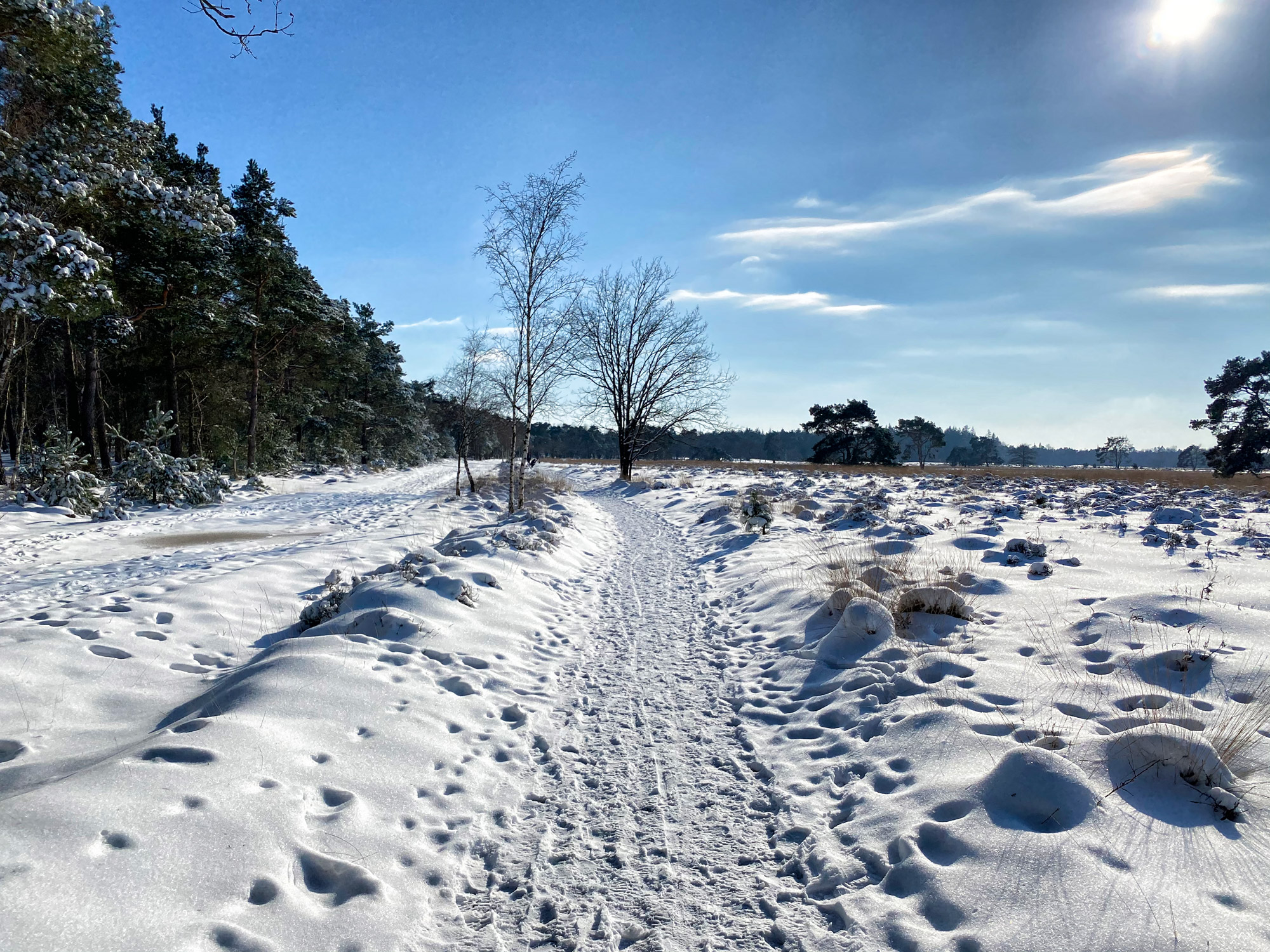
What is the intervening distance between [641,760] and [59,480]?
1713 centimetres

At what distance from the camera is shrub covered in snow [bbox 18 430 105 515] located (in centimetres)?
1371

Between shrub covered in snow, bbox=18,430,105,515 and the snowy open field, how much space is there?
722cm

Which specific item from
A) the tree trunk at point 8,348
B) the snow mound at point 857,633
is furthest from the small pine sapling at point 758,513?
the tree trunk at point 8,348

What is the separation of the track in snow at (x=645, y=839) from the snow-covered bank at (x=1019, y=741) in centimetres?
18

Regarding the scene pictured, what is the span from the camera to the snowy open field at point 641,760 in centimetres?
246

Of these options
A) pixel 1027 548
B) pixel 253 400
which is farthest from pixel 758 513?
pixel 253 400

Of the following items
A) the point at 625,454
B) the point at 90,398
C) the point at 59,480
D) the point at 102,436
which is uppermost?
the point at 90,398

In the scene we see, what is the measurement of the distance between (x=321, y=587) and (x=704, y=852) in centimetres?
679

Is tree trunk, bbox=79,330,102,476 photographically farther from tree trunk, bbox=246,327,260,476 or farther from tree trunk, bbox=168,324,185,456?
tree trunk, bbox=246,327,260,476

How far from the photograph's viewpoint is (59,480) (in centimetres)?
1376

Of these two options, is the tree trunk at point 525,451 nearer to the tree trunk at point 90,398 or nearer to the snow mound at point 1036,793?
the snow mound at point 1036,793

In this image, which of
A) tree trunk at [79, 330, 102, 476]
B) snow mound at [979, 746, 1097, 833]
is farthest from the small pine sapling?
tree trunk at [79, 330, 102, 476]

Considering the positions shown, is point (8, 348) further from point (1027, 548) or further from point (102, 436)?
point (1027, 548)

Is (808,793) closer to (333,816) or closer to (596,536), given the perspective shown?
(333,816)
